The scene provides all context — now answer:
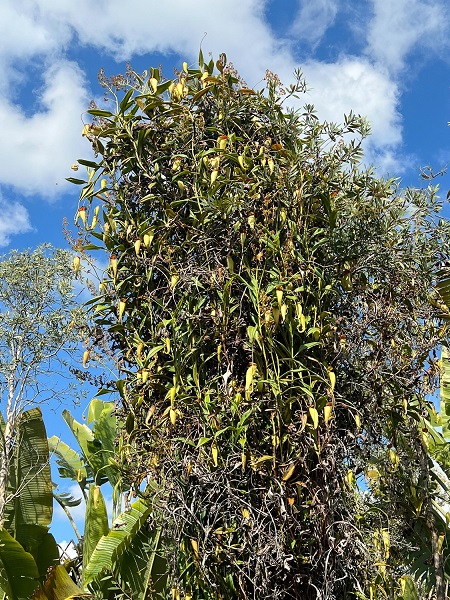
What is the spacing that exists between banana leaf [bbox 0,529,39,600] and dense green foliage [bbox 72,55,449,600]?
79.0 inches

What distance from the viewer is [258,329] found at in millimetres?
3357

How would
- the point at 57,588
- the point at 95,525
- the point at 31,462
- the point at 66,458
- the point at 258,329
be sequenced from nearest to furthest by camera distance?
1. the point at 258,329
2. the point at 57,588
3. the point at 95,525
4. the point at 31,462
5. the point at 66,458

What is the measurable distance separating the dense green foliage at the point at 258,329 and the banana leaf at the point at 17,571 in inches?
79.0

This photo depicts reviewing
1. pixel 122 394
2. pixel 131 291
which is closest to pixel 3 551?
pixel 122 394

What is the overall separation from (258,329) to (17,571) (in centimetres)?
335

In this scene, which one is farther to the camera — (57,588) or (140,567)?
(57,588)

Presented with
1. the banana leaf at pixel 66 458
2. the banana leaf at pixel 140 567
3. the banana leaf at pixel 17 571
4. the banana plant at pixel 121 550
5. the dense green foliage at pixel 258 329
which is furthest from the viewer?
the banana leaf at pixel 66 458

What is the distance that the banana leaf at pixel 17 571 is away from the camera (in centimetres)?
508

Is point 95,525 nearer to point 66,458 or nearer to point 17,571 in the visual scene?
point 17,571

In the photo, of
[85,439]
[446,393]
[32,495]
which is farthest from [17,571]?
[446,393]

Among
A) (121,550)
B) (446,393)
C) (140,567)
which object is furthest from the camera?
(446,393)

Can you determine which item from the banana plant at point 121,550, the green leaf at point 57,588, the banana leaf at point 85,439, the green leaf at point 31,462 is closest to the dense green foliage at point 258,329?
the banana plant at point 121,550

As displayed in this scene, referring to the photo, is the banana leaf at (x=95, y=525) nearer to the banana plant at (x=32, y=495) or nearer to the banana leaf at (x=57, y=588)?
the banana leaf at (x=57, y=588)

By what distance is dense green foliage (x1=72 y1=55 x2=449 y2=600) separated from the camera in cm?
329
